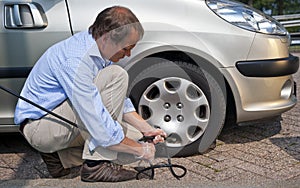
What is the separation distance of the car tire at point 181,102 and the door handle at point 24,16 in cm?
74

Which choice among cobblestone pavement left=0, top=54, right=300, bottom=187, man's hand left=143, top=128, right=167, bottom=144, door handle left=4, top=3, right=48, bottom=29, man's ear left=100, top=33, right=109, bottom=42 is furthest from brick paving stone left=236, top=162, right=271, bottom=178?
door handle left=4, top=3, right=48, bottom=29

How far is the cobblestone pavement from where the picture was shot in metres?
2.50

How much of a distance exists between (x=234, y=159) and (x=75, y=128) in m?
1.11

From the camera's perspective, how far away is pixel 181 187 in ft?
7.39

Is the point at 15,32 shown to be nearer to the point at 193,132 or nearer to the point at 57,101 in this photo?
the point at 57,101

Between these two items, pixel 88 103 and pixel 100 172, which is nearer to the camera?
pixel 88 103

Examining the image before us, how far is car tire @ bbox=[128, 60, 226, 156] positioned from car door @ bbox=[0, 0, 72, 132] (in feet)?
2.09

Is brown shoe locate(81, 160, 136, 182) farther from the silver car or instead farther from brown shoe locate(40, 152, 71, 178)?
the silver car

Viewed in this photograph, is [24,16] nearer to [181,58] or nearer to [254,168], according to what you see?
[181,58]

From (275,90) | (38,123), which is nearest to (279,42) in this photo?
(275,90)

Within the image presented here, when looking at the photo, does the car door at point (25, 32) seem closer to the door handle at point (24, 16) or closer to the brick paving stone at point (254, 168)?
the door handle at point (24, 16)

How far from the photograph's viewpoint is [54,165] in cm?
251

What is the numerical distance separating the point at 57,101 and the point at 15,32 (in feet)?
2.28

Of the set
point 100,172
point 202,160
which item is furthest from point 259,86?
point 100,172
